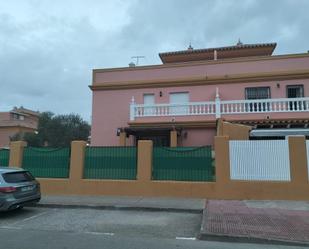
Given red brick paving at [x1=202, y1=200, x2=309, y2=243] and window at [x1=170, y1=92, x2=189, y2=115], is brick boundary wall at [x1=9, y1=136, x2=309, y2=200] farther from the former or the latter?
window at [x1=170, y1=92, x2=189, y2=115]

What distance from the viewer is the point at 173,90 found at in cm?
2122

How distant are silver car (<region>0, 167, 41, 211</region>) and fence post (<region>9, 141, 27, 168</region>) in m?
4.31

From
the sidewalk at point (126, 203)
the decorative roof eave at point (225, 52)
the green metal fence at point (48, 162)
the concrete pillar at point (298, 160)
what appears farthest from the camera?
the decorative roof eave at point (225, 52)

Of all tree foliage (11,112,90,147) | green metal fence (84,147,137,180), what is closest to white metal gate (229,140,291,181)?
green metal fence (84,147,137,180)

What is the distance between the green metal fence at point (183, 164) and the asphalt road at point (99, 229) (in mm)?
2699

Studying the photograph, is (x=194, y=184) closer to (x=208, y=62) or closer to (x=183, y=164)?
(x=183, y=164)

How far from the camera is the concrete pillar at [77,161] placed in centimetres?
1395

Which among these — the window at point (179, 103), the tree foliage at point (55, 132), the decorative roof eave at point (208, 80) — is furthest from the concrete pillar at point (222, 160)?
the tree foliage at point (55, 132)

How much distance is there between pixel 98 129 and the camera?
21672 millimetres

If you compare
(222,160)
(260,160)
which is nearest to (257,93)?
(260,160)

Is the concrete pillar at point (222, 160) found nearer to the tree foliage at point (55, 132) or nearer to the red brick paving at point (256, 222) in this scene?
the red brick paving at point (256, 222)

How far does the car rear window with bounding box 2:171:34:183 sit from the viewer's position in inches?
396

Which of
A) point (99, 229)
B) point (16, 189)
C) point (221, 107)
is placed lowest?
point (99, 229)

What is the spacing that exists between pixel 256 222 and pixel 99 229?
157 inches
